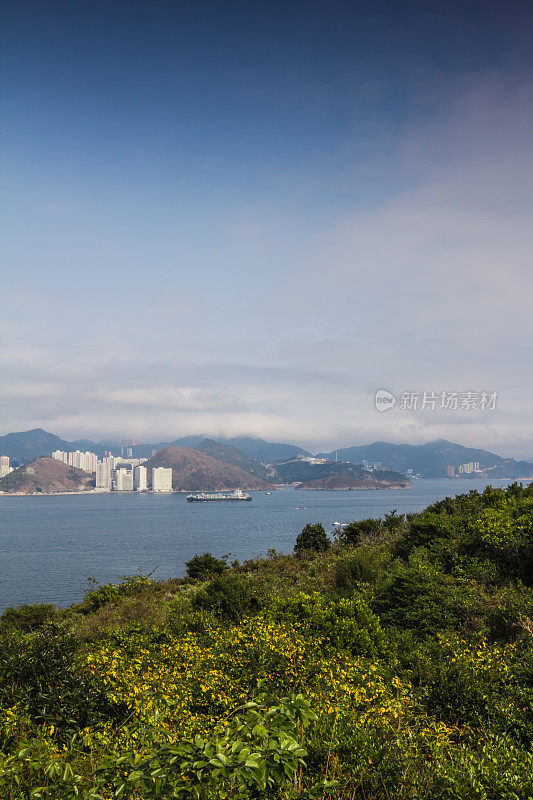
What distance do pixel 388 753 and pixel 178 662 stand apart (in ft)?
13.4

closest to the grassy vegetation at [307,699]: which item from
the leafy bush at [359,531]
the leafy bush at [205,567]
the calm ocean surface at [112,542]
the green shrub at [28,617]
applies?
the green shrub at [28,617]

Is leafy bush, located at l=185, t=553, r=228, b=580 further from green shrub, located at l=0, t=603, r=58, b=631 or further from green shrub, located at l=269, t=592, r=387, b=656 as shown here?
green shrub, located at l=269, t=592, r=387, b=656

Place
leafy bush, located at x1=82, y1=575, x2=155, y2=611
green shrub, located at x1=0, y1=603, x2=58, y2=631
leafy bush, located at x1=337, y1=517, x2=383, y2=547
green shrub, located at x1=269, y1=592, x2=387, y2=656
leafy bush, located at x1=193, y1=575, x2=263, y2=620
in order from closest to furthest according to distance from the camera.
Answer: green shrub, located at x1=269, y1=592, x2=387, y2=656, leafy bush, located at x1=193, y1=575, x2=263, y2=620, green shrub, located at x1=0, y1=603, x2=58, y2=631, leafy bush, located at x1=82, y1=575, x2=155, y2=611, leafy bush, located at x1=337, y1=517, x2=383, y2=547

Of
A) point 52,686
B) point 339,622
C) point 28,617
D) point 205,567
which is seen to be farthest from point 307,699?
point 205,567

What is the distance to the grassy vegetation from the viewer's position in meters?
2.99

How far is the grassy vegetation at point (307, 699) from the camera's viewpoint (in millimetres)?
2990

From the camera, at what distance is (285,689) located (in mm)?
5387

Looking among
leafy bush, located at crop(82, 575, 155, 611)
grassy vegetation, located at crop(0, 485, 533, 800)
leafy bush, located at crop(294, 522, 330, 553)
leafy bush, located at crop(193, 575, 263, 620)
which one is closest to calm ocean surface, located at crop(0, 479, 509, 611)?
leafy bush, located at crop(82, 575, 155, 611)

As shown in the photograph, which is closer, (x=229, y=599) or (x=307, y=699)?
(x=307, y=699)

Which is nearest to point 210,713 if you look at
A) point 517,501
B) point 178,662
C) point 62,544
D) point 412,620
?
point 178,662

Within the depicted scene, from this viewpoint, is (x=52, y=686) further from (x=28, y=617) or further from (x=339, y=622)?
(x=28, y=617)

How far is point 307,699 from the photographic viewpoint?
459 centimetres

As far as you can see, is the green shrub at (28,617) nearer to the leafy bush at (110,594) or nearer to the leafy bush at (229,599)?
the leafy bush at (110,594)

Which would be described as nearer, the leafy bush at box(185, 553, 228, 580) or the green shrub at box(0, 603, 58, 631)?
Result: the green shrub at box(0, 603, 58, 631)
